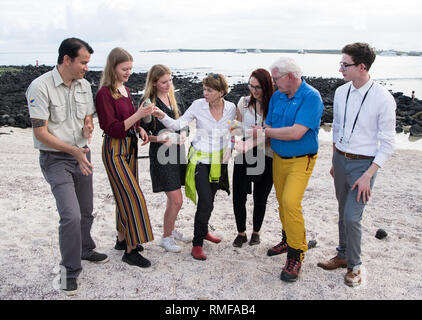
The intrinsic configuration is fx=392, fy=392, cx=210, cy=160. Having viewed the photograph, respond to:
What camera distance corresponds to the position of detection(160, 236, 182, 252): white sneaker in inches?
175

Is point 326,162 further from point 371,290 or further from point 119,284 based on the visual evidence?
point 119,284

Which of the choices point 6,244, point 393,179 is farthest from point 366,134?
point 393,179

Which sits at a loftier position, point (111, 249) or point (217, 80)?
point (217, 80)

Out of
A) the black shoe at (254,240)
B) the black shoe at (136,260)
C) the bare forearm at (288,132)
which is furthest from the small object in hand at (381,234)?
the black shoe at (136,260)

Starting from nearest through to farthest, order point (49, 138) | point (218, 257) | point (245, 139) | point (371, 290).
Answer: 1. point (49, 138)
2. point (371, 290)
3. point (245, 139)
4. point (218, 257)

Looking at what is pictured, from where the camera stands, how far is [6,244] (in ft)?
15.0

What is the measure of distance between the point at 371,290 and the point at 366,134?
147 cm

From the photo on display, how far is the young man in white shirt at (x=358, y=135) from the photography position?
11.3 feet

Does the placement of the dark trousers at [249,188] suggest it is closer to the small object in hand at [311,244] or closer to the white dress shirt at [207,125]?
the white dress shirt at [207,125]

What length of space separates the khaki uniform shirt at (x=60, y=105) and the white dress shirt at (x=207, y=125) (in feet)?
2.77

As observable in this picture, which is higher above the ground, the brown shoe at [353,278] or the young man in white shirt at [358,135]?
the young man in white shirt at [358,135]

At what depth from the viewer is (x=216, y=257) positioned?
172 inches

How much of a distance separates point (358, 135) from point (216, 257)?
199cm

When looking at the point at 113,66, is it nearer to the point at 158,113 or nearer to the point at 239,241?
the point at 158,113
